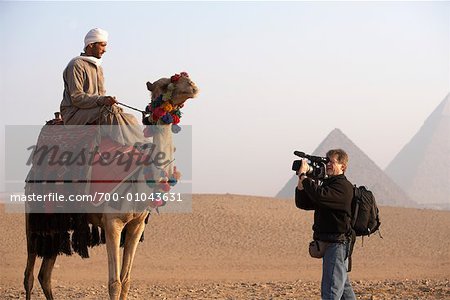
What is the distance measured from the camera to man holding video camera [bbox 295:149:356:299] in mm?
A: 7293

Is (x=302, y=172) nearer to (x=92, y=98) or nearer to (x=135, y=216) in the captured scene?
(x=135, y=216)

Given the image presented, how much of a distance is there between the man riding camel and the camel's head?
561 millimetres

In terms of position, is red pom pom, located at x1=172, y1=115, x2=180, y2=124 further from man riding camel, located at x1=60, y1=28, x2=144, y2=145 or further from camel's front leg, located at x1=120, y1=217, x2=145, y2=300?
camel's front leg, located at x1=120, y1=217, x2=145, y2=300

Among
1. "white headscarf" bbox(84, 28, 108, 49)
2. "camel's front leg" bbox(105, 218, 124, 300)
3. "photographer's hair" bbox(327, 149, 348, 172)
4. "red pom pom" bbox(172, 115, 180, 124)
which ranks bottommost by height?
"camel's front leg" bbox(105, 218, 124, 300)

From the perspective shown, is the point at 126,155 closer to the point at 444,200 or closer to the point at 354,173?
the point at 354,173

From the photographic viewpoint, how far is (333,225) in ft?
24.2

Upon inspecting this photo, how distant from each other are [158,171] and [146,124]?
539 millimetres

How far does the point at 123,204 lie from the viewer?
8.31 meters

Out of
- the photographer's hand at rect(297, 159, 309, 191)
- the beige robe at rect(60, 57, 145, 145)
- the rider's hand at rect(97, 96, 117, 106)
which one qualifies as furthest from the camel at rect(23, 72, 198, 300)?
the photographer's hand at rect(297, 159, 309, 191)

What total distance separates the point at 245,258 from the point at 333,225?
2099 centimetres

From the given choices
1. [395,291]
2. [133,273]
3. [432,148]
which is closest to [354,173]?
[432,148]

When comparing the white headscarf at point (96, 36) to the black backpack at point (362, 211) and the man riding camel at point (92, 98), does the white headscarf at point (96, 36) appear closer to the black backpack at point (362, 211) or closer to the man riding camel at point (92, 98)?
the man riding camel at point (92, 98)

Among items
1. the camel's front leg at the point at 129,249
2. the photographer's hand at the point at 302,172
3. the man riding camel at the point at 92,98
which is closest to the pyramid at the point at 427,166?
the man riding camel at the point at 92,98

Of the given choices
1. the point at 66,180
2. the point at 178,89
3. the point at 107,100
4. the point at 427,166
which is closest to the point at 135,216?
the point at 66,180
